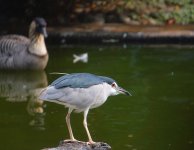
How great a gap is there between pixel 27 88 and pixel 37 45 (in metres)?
1.61

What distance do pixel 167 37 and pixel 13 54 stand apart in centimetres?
326

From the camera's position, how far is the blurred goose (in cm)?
1241

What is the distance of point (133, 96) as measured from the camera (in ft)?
33.9

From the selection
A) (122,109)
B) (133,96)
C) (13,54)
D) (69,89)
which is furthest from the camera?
(13,54)

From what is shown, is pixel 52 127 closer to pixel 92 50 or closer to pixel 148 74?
pixel 148 74

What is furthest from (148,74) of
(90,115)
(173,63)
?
(90,115)

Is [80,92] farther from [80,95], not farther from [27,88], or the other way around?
[27,88]

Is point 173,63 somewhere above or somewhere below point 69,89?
below

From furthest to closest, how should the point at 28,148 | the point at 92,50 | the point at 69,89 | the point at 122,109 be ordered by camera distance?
the point at 92,50, the point at 122,109, the point at 28,148, the point at 69,89

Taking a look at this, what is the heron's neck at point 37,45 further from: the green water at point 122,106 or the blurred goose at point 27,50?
the green water at point 122,106

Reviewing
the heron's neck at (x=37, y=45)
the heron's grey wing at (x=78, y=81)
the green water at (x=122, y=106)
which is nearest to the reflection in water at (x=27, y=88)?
the green water at (x=122, y=106)


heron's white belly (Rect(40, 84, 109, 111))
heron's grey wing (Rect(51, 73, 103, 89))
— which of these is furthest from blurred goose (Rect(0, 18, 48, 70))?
heron's white belly (Rect(40, 84, 109, 111))

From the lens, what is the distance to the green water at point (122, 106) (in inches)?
336

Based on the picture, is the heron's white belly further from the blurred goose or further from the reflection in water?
the blurred goose
